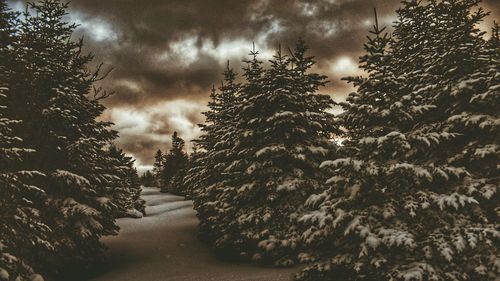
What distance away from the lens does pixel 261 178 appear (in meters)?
16.5

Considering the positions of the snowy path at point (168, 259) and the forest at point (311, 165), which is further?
the snowy path at point (168, 259)

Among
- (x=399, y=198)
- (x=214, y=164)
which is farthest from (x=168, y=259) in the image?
(x=399, y=198)

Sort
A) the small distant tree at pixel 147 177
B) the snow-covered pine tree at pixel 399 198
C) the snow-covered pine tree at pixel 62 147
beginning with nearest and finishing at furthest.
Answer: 1. the snow-covered pine tree at pixel 399 198
2. the snow-covered pine tree at pixel 62 147
3. the small distant tree at pixel 147 177

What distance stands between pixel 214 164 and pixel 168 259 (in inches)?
231

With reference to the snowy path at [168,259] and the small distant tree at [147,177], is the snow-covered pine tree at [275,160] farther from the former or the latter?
the small distant tree at [147,177]

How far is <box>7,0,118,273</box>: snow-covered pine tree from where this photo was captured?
A: 1470cm

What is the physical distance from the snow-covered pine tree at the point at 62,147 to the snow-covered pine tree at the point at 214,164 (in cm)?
559

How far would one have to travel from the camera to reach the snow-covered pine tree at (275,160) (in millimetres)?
15266

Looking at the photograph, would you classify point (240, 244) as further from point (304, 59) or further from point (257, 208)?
point (304, 59)

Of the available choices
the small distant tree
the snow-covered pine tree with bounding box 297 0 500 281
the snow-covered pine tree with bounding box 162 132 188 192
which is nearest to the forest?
the snow-covered pine tree with bounding box 297 0 500 281

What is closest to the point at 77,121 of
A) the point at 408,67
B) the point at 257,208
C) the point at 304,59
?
the point at 257,208

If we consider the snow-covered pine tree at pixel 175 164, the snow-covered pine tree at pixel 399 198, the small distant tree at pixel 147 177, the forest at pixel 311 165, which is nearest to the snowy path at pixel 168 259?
the forest at pixel 311 165

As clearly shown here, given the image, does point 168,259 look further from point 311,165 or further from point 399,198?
point 399,198

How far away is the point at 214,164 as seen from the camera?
874 inches
